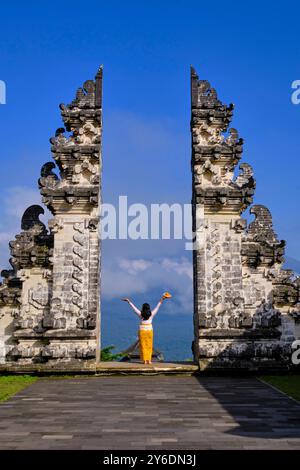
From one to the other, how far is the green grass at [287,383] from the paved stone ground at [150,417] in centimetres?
29

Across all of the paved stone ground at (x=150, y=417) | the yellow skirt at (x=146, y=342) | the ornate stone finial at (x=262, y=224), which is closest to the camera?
the paved stone ground at (x=150, y=417)

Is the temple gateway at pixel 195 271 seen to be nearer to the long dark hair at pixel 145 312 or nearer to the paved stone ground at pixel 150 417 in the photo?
the long dark hair at pixel 145 312

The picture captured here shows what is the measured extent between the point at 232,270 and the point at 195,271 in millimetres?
1133

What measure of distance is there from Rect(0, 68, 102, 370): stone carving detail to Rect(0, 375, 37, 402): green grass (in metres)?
0.64

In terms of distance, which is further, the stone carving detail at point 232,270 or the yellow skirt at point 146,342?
the yellow skirt at point 146,342

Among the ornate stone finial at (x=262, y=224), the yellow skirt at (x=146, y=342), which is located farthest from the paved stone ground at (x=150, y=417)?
the ornate stone finial at (x=262, y=224)

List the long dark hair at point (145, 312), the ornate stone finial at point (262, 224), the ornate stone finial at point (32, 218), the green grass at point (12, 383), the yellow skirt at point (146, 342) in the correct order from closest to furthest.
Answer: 1. the green grass at point (12, 383)
2. the yellow skirt at point (146, 342)
3. the long dark hair at point (145, 312)
4. the ornate stone finial at point (262, 224)
5. the ornate stone finial at point (32, 218)

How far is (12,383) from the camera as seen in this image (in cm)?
1328

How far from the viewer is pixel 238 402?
403 inches

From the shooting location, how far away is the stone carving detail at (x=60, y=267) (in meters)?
15.3

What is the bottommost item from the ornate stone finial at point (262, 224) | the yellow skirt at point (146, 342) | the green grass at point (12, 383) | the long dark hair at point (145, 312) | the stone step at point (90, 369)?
the green grass at point (12, 383)

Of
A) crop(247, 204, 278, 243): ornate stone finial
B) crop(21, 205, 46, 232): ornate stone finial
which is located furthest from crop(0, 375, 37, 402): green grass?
crop(247, 204, 278, 243): ornate stone finial

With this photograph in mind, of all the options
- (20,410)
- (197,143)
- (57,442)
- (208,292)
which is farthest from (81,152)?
(57,442)

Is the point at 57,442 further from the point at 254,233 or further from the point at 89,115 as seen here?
the point at 89,115
